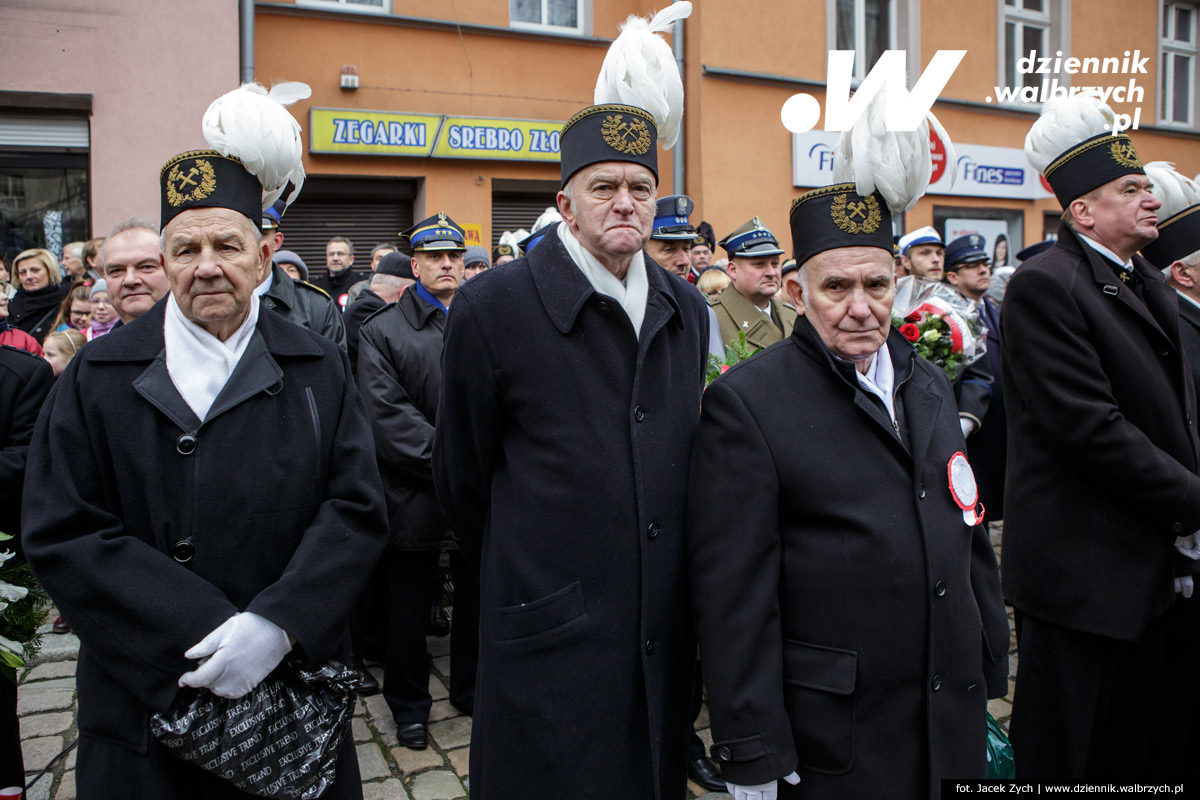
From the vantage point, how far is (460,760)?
12.9 feet

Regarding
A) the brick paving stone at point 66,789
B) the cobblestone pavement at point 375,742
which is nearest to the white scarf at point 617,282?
the cobblestone pavement at point 375,742

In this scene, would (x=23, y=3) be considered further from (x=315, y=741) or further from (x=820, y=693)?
(x=820, y=693)

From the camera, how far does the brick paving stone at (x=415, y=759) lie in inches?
152

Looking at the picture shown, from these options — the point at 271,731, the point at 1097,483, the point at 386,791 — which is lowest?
the point at 386,791

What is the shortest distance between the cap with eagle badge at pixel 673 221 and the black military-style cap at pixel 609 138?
2.19 meters

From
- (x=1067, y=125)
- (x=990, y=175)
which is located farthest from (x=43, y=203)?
(x=990, y=175)

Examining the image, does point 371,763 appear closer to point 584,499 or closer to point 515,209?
point 584,499

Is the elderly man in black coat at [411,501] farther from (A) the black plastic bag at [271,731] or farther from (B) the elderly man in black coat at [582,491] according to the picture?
(A) the black plastic bag at [271,731]

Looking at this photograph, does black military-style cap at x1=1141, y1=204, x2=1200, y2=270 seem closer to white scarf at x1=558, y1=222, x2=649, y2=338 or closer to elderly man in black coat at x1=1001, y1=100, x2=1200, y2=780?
elderly man in black coat at x1=1001, y1=100, x2=1200, y2=780

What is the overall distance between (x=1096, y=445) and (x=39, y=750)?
4.46m

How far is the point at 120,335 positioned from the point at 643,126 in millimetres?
1497

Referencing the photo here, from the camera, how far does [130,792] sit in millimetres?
2053

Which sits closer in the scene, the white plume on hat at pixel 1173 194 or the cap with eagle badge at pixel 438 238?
the white plume on hat at pixel 1173 194

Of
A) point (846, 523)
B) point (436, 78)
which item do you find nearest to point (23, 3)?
point (436, 78)
